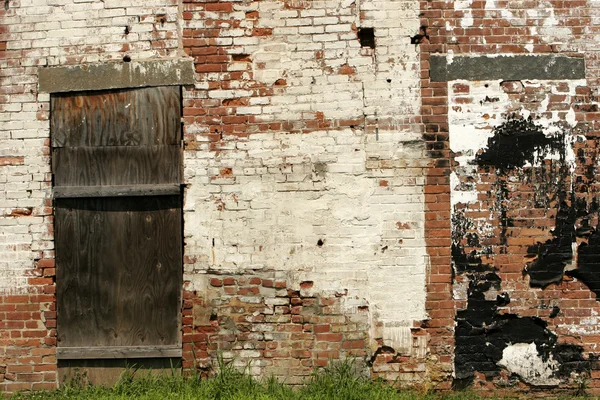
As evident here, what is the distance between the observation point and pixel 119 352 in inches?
199

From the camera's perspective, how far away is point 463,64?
4.98 metres

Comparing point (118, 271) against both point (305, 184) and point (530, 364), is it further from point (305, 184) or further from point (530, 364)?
point (530, 364)

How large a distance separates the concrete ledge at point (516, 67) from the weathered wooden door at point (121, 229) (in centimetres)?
238

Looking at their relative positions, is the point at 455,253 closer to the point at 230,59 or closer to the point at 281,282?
the point at 281,282

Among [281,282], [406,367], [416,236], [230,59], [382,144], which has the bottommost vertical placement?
[406,367]

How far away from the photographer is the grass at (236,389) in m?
4.68

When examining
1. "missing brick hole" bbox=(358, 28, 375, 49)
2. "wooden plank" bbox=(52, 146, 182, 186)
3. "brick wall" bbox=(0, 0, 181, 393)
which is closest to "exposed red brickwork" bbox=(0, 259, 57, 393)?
"brick wall" bbox=(0, 0, 181, 393)

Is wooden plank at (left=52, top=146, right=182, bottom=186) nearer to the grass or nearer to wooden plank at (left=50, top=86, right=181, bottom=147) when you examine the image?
wooden plank at (left=50, top=86, right=181, bottom=147)

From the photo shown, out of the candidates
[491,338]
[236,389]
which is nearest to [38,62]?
[236,389]

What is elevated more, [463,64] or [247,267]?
[463,64]

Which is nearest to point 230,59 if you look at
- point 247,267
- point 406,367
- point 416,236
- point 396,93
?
point 396,93

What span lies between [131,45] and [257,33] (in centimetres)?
107

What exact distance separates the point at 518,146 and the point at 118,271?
11.5ft

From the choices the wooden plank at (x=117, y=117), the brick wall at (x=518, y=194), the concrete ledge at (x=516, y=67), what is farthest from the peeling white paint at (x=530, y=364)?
the wooden plank at (x=117, y=117)
